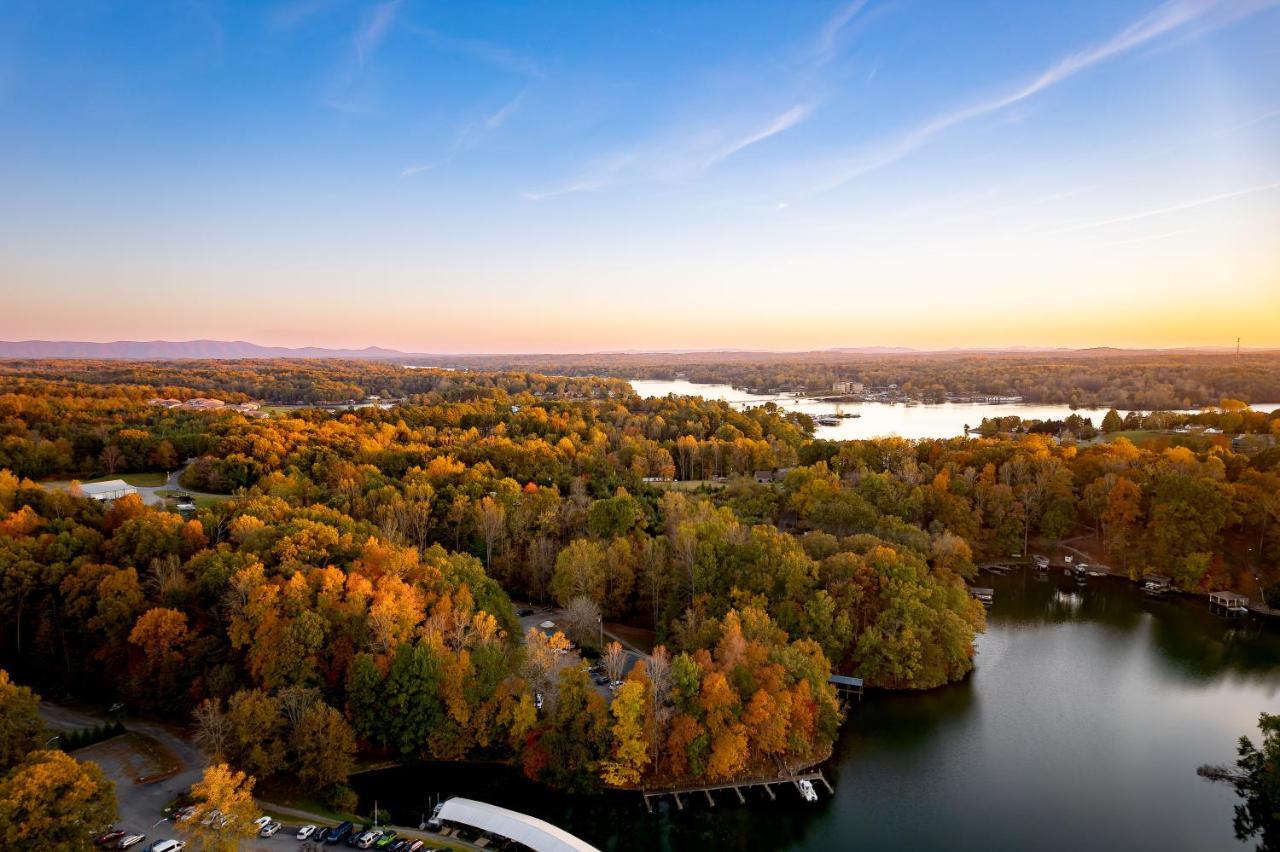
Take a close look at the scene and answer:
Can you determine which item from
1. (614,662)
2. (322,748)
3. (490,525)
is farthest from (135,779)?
(490,525)

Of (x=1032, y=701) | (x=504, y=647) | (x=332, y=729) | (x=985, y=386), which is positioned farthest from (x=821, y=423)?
(x=332, y=729)

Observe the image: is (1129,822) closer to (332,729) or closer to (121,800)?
(332,729)

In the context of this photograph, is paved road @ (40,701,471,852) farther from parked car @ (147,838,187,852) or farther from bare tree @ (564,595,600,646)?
bare tree @ (564,595,600,646)

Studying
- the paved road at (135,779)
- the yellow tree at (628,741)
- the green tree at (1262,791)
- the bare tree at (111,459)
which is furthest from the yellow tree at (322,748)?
the bare tree at (111,459)

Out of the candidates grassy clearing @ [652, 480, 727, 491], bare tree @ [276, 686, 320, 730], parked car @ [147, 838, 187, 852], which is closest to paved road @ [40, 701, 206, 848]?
parked car @ [147, 838, 187, 852]

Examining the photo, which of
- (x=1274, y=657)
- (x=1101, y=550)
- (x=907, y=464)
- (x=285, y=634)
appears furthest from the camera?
(x=907, y=464)

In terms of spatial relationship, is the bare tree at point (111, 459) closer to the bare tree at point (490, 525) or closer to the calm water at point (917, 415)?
the bare tree at point (490, 525)
